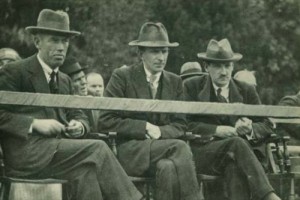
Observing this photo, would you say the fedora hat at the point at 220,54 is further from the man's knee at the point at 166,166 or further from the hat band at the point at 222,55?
the man's knee at the point at 166,166

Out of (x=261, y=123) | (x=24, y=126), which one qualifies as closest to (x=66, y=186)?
(x=24, y=126)

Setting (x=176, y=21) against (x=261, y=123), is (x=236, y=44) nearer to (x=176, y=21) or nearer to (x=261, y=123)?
(x=176, y=21)

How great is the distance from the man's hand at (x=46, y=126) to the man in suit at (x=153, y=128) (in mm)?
832

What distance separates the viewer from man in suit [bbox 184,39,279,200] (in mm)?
6352

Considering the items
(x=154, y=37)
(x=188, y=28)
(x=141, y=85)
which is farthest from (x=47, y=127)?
(x=188, y=28)

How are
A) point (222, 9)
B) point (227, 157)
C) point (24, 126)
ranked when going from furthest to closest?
1. point (222, 9)
2. point (227, 157)
3. point (24, 126)

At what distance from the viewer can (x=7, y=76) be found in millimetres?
5852

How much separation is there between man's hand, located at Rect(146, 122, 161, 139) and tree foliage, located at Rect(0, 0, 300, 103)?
20.9ft

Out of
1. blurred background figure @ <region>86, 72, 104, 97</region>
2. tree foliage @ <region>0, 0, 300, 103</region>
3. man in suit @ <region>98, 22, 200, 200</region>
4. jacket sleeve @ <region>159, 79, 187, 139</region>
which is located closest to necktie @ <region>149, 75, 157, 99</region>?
man in suit @ <region>98, 22, 200, 200</region>

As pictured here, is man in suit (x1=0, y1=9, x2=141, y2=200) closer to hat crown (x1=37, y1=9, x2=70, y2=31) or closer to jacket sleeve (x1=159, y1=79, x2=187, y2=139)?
hat crown (x1=37, y1=9, x2=70, y2=31)

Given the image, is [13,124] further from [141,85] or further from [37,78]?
[141,85]

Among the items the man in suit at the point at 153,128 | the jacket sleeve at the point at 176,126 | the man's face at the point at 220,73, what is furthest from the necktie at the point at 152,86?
the man's face at the point at 220,73

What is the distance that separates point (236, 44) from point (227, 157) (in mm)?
6511

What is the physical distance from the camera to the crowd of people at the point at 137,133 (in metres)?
5.62
